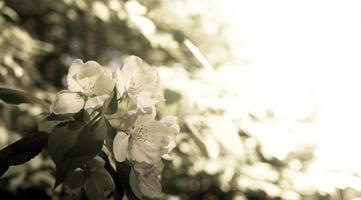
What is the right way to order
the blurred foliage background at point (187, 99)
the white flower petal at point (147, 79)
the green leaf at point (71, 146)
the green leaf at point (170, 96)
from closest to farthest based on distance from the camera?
the green leaf at point (71, 146) < the white flower petal at point (147, 79) < the green leaf at point (170, 96) < the blurred foliage background at point (187, 99)

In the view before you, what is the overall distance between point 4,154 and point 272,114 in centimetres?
→ 82

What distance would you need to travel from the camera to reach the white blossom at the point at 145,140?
57 centimetres

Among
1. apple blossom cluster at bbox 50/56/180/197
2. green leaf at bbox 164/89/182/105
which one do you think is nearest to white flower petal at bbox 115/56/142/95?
apple blossom cluster at bbox 50/56/180/197

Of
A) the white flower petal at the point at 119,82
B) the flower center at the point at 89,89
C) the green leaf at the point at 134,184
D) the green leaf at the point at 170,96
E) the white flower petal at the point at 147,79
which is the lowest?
the green leaf at the point at 134,184

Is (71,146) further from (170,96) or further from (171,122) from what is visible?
(170,96)

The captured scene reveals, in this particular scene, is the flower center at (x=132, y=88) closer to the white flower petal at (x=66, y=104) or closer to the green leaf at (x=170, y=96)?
the white flower petal at (x=66, y=104)

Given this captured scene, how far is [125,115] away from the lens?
59cm

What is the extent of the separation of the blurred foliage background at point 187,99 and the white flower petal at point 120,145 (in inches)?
9.8

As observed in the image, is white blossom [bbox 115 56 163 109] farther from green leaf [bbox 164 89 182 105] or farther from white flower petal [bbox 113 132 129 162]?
green leaf [bbox 164 89 182 105]

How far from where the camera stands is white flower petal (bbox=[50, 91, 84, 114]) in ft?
1.90

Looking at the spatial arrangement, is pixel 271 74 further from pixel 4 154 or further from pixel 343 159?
pixel 4 154

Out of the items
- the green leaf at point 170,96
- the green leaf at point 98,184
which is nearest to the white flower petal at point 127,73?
the green leaf at point 98,184

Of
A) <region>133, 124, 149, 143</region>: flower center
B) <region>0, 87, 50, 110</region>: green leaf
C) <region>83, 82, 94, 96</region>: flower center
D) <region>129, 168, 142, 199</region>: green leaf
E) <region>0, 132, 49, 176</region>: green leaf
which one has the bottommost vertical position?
<region>0, 132, 49, 176</region>: green leaf

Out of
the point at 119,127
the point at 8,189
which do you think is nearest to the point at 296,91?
the point at 119,127
